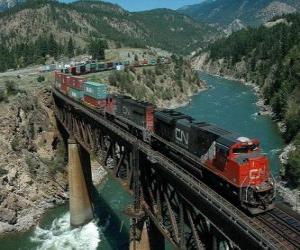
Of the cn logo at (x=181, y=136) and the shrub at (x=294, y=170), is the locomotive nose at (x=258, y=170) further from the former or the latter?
the shrub at (x=294, y=170)

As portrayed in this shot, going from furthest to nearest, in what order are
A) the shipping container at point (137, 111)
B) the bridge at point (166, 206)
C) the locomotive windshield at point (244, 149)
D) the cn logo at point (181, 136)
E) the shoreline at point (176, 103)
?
the shoreline at point (176, 103) < the shipping container at point (137, 111) < the cn logo at point (181, 136) < the locomotive windshield at point (244, 149) < the bridge at point (166, 206)

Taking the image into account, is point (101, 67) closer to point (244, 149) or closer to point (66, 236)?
point (66, 236)

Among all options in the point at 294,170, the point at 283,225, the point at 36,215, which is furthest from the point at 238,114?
the point at 283,225

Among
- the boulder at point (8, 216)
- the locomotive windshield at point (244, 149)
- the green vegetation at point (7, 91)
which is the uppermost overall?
the locomotive windshield at point (244, 149)

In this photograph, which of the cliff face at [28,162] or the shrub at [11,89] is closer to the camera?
the cliff face at [28,162]

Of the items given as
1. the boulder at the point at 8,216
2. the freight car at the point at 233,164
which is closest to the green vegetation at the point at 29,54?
the boulder at the point at 8,216

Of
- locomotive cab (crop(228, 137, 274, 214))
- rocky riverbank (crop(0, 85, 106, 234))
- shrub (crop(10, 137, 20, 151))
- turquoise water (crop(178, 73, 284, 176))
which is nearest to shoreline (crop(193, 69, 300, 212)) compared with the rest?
turquoise water (crop(178, 73, 284, 176))
